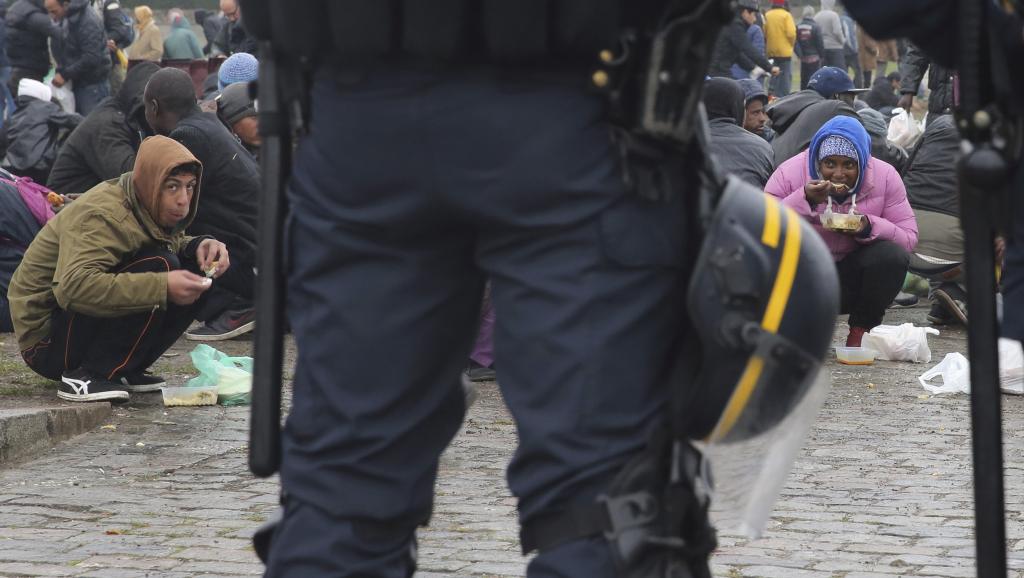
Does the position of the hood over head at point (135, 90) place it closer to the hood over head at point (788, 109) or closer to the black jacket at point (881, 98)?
the hood over head at point (788, 109)

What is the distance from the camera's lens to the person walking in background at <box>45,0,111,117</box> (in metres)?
15.0

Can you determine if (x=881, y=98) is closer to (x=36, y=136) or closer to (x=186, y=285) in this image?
(x=36, y=136)

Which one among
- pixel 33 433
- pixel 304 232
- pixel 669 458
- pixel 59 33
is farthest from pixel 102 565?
pixel 59 33

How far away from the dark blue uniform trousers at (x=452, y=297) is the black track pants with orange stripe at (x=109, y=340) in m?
4.16

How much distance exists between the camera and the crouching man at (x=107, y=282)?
6164 mm

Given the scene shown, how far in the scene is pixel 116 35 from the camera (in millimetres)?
17219

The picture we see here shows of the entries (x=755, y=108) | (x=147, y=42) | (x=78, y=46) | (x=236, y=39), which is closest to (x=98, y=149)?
(x=755, y=108)

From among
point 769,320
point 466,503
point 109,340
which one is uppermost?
point 769,320

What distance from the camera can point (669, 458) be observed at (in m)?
2.18

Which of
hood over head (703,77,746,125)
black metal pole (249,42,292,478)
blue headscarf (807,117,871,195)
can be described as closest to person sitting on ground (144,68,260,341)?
hood over head (703,77,746,125)

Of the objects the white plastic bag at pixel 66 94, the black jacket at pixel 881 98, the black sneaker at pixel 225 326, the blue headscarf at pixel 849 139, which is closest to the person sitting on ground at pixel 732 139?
the blue headscarf at pixel 849 139

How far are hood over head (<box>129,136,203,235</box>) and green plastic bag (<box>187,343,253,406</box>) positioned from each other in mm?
615

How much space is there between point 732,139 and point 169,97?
295cm

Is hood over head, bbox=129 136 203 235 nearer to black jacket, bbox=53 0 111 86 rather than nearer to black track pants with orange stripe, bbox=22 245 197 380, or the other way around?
black track pants with orange stripe, bbox=22 245 197 380
